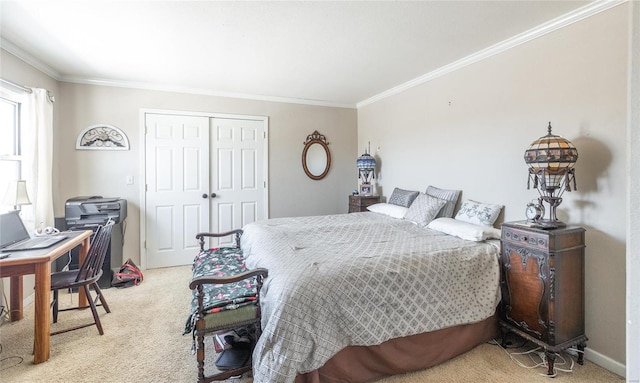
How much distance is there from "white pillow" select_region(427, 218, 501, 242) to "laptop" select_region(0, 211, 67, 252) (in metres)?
3.30

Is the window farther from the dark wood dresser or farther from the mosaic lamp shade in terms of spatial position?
the dark wood dresser

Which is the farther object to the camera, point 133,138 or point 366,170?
point 366,170

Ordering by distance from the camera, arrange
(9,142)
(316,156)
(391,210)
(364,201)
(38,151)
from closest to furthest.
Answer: (9,142) < (38,151) < (391,210) < (364,201) < (316,156)

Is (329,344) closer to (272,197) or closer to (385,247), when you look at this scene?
(385,247)

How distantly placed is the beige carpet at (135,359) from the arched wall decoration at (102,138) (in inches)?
80.0

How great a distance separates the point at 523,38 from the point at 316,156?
316 cm

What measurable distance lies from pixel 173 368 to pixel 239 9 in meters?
2.57

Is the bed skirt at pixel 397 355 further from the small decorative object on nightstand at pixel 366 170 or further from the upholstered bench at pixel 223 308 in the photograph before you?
the small decorative object on nightstand at pixel 366 170

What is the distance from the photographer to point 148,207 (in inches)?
159

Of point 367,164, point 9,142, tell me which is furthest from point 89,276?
point 367,164

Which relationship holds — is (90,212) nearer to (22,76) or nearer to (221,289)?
(22,76)

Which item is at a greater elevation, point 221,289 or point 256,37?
point 256,37

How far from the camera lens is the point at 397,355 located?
1878 mm

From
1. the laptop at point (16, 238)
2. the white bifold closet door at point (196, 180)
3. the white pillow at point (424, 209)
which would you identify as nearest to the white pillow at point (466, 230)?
the white pillow at point (424, 209)
